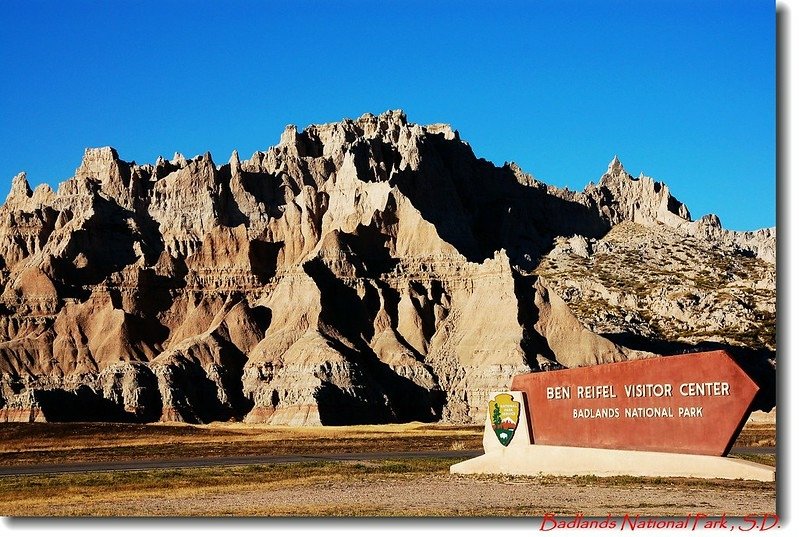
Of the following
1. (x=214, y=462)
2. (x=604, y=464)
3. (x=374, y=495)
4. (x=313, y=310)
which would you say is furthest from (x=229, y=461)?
(x=313, y=310)

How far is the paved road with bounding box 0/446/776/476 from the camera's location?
222 feet

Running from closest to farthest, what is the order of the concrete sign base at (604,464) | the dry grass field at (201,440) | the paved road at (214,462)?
the concrete sign base at (604,464)
the paved road at (214,462)
the dry grass field at (201,440)

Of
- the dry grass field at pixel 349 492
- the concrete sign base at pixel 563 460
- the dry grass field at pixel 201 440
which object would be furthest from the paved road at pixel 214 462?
the concrete sign base at pixel 563 460

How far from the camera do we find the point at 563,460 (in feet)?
162

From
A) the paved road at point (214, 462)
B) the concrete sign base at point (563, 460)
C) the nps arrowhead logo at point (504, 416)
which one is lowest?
the paved road at point (214, 462)

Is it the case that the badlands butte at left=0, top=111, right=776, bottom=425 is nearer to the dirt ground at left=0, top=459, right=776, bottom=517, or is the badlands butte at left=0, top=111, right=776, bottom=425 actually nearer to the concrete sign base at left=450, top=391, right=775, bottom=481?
the dirt ground at left=0, top=459, right=776, bottom=517

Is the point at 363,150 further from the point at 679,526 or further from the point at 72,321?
the point at 679,526

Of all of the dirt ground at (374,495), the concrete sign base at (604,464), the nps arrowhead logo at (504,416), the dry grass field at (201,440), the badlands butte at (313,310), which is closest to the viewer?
the dirt ground at (374,495)

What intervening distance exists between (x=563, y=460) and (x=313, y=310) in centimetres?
10276

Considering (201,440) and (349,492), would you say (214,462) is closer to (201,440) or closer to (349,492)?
(349,492)

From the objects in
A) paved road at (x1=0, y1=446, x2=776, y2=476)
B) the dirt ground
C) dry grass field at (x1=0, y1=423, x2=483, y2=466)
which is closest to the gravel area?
the dirt ground

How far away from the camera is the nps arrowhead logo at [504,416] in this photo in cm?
5116

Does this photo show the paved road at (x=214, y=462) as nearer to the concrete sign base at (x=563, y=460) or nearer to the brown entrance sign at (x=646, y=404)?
the concrete sign base at (x=563, y=460)

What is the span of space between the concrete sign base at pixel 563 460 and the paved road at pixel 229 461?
1694 cm
